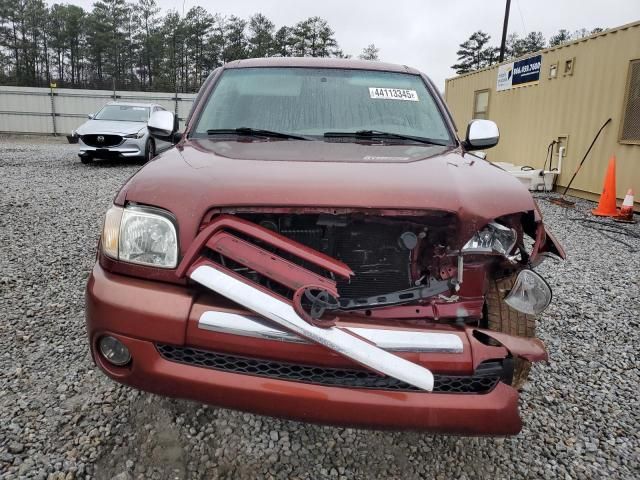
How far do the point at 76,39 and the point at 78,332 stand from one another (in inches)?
2157

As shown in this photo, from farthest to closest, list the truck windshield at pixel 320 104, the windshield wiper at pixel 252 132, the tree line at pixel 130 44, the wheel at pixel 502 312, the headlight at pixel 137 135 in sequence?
the tree line at pixel 130 44 → the headlight at pixel 137 135 → the truck windshield at pixel 320 104 → the windshield wiper at pixel 252 132 → the wheel at pixel 502 312

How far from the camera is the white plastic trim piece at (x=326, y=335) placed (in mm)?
1420

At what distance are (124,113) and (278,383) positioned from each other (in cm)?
1211

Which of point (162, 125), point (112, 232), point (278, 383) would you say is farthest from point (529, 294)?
point (162, 125)

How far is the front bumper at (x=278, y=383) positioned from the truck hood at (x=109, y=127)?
10.5 m

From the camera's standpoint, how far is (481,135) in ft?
9.81

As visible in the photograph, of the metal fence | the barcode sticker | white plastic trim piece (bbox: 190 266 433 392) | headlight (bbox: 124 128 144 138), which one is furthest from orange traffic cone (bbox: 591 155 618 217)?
the metal fence

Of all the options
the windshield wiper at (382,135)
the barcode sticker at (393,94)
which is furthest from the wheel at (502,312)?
the barcode sticker at (393,94)

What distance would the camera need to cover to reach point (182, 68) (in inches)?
1831

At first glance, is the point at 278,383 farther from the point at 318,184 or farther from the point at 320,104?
the point at 320,104

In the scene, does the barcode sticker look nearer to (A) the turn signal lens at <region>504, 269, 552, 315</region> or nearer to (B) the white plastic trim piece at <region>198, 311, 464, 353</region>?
(A) the turn signal lens at <region>504, 269, 552, 315</region>

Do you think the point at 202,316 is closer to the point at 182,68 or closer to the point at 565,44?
the point at 565,44

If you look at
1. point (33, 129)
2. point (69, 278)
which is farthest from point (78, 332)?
point (33, 129)

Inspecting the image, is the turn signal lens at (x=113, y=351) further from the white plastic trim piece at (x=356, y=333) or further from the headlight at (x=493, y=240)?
the headlight at (x=493, y=240)
